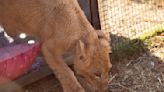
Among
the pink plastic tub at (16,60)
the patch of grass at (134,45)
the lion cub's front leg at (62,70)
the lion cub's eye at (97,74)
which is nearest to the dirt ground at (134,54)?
the patch of grass at (134,45)

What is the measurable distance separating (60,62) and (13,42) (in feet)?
2.51

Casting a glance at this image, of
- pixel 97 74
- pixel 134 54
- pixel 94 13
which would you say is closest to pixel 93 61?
pixel 97 74

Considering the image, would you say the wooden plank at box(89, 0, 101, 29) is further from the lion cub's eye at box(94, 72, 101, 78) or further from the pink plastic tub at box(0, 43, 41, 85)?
the lion cub's eye at box(94, 72, 101, 78)

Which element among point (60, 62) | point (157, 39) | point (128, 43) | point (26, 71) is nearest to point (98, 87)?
point (60, 62)

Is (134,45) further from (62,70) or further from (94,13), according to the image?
(62,70)

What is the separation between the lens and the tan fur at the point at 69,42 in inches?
157

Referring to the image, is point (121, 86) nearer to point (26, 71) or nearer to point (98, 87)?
point (98, 87)

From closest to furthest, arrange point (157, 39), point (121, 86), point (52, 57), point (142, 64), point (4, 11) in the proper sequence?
point (52, 57), point (4, 11), point (121, 86), point (142, 64), point (157, 39)

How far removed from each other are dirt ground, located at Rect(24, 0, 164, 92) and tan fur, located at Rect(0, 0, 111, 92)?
1.78ft

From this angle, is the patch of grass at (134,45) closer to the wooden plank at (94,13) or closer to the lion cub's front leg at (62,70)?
the wooden plank at (94,13)

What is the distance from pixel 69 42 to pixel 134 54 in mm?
1547

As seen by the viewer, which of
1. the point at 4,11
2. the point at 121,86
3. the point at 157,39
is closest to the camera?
the point at 4,11

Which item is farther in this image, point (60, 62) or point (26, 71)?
point (26, 71)

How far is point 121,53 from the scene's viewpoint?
17.2ft
